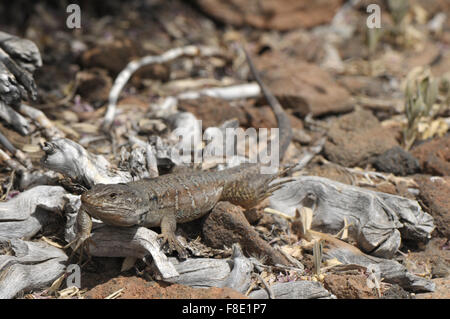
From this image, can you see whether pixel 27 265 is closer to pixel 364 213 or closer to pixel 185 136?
pixel 185 136

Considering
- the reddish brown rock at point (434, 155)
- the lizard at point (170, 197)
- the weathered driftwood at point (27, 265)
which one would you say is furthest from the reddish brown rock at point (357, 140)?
the weathered driftwood at point (27, 265)

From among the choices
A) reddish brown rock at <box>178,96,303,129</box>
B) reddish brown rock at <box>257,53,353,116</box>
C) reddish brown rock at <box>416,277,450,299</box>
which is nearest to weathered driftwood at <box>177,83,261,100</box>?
reddish brown rock at <box>257,53,353,116</box>

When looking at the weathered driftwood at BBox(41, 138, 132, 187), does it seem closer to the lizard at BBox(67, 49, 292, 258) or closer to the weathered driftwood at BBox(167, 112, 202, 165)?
the lizard at BBox(67, 49, 292, 258)

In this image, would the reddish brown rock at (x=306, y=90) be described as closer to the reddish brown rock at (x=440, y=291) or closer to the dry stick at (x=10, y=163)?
the reddish brown rock at (x=440, y=291)

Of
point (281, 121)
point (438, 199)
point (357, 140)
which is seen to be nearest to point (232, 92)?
point (281, 121)

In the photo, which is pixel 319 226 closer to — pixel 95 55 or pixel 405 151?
pixel 405 151
